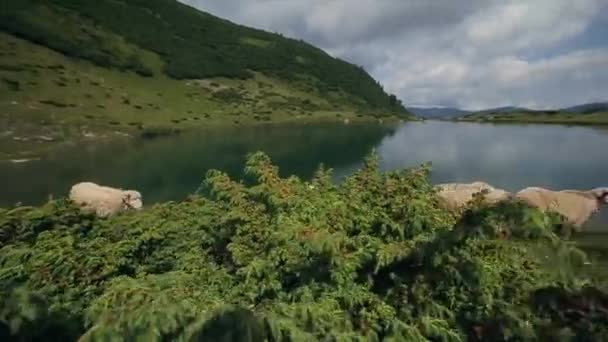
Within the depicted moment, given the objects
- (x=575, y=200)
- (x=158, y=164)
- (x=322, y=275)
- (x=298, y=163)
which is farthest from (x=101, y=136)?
(x=322, y=275)

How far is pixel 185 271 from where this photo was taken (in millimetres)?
11539

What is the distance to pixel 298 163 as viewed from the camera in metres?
83.3

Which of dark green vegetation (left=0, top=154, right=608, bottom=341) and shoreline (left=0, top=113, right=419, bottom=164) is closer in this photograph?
dark green vegetation (left=0, top=154, right=608, bottom=341)

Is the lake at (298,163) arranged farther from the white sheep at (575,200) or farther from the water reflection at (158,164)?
the white sheep at (575,200)

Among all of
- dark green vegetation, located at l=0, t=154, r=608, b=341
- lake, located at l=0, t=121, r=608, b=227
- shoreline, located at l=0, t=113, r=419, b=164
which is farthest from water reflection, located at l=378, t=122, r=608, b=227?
shoreline, located at l=0, t=113, r=419, b=164

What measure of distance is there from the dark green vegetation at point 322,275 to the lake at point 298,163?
1172 inches

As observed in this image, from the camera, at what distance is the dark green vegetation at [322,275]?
781cm

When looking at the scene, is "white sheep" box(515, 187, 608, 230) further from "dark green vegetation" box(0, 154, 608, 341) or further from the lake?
"dark green vegetation" box(0, 154, 608, 341)

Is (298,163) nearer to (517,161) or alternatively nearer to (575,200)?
(517,161)

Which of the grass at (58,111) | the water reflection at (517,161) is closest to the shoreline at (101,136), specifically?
the grass at (58,111)

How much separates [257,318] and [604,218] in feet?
119

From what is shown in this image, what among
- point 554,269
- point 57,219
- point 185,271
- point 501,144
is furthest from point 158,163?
point 554,269

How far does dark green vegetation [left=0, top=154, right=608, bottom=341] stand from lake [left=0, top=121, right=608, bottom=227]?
29.8 m

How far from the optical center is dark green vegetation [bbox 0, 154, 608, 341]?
25.6 feet
